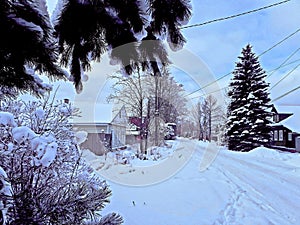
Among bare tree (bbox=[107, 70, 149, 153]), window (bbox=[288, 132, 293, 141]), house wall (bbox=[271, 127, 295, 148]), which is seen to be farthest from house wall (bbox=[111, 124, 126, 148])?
window (bbox=[288, 132, 293, 141])

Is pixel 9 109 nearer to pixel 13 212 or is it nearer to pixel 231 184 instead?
pixel 13 212

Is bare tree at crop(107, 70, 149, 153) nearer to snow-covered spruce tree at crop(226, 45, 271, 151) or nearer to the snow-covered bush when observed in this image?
snow-covered spruce tree at crop(226, 45, 271, 151)

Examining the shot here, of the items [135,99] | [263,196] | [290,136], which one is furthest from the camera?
[290,136]

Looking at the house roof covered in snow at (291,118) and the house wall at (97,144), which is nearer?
the house wall at (97,144)

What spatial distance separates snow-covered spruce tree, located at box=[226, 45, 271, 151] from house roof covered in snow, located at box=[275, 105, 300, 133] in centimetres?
436

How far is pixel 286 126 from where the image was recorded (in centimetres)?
2606

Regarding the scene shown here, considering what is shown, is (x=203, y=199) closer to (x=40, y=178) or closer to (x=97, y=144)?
(x=40, y=178)

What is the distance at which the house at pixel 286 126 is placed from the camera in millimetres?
25500

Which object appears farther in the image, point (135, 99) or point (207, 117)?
point (207, 117)

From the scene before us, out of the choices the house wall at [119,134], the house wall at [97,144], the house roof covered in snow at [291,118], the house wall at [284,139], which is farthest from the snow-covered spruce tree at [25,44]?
the house wall at [284,139]

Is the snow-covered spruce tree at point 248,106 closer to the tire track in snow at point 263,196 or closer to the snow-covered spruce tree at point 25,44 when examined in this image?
the tire track in snow at point 263,196

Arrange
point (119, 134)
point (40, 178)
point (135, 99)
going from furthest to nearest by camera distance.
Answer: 1. point (119, 134)
2. point (135, 99)
3. point (40, 178)

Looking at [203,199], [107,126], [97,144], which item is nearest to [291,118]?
[107,126]

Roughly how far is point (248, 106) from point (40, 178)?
22446mm
